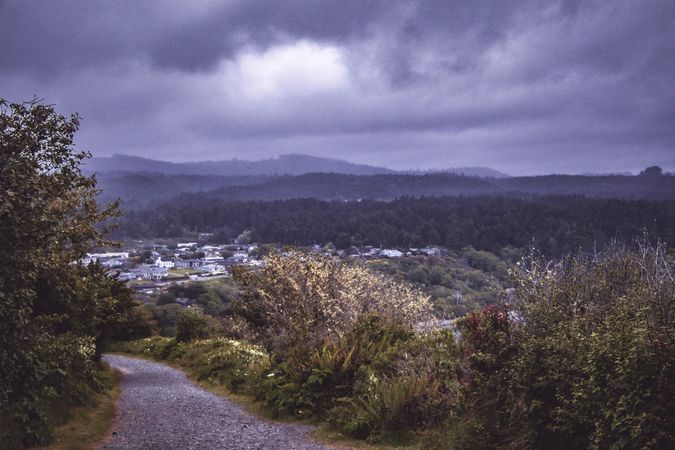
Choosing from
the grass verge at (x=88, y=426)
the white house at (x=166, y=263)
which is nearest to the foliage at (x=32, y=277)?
the grass verge at (x=88, y=426)

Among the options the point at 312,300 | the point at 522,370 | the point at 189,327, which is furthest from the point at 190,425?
the point at 189,327

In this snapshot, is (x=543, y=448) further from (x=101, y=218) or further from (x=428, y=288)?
(x=428, y=288)

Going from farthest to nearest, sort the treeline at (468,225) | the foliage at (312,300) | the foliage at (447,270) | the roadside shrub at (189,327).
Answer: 1. the treeline at (468,225)
2. the foliage at (447,270)
3. the roadside shrub at (189,327)
4. the foliage at (312,300)

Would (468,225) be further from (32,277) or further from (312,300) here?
(32,277)

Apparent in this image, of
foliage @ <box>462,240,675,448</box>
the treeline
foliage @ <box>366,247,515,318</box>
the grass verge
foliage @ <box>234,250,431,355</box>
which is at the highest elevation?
foliage @ <box>462,240,675,448</box>

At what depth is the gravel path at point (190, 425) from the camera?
10.5m

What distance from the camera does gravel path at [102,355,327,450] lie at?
10.5m

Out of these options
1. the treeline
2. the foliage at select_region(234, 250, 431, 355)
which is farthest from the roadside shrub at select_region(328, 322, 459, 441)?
the treeline

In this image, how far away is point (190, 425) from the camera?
1204cm

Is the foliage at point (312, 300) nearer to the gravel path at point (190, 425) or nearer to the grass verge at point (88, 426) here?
the gravel path at point (190, 425)

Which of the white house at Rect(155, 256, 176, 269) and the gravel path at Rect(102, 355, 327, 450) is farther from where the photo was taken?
the white house at Rect(155, 256, 176, 269)

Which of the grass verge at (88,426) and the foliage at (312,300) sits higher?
the foliage at (312,300)

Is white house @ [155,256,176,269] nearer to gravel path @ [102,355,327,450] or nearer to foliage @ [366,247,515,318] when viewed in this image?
foliage @ [366,247,515,318]

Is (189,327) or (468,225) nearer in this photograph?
(189,327)
